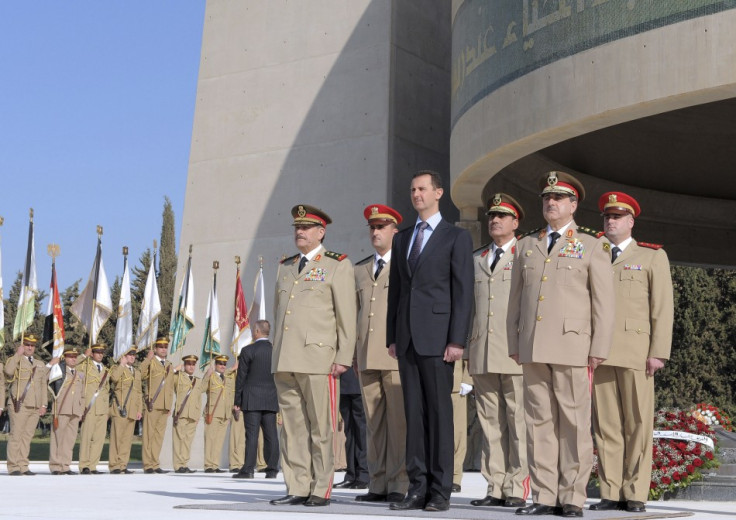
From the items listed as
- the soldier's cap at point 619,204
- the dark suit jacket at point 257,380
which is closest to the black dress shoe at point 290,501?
the soldier's cap at point 619,204

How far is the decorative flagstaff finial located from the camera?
1719cm

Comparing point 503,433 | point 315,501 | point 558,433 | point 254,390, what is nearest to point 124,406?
point 254,390

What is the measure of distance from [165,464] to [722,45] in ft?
44.2

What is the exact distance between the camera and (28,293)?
17031 millimetres

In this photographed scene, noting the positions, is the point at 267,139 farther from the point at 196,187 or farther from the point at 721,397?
the point at 721,397

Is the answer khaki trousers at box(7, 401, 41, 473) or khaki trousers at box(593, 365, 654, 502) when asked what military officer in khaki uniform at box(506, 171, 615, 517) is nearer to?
khaki trousers at box(593, 365, 654, 502)

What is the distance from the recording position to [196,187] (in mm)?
20547

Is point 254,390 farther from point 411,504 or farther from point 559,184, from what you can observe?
point 559,184

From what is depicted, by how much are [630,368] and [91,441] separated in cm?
1059

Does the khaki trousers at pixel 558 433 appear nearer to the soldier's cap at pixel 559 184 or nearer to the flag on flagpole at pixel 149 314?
the soldier's cap at pixel 559 184

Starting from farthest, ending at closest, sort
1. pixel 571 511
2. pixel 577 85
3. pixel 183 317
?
pixel 183 317
pixel 577 85
pixel 571 511

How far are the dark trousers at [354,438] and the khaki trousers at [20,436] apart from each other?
5.47m

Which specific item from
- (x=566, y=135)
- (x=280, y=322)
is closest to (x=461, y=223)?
(x=566, y=135)

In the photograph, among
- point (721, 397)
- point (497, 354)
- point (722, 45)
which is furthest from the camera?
point (721, 397)
